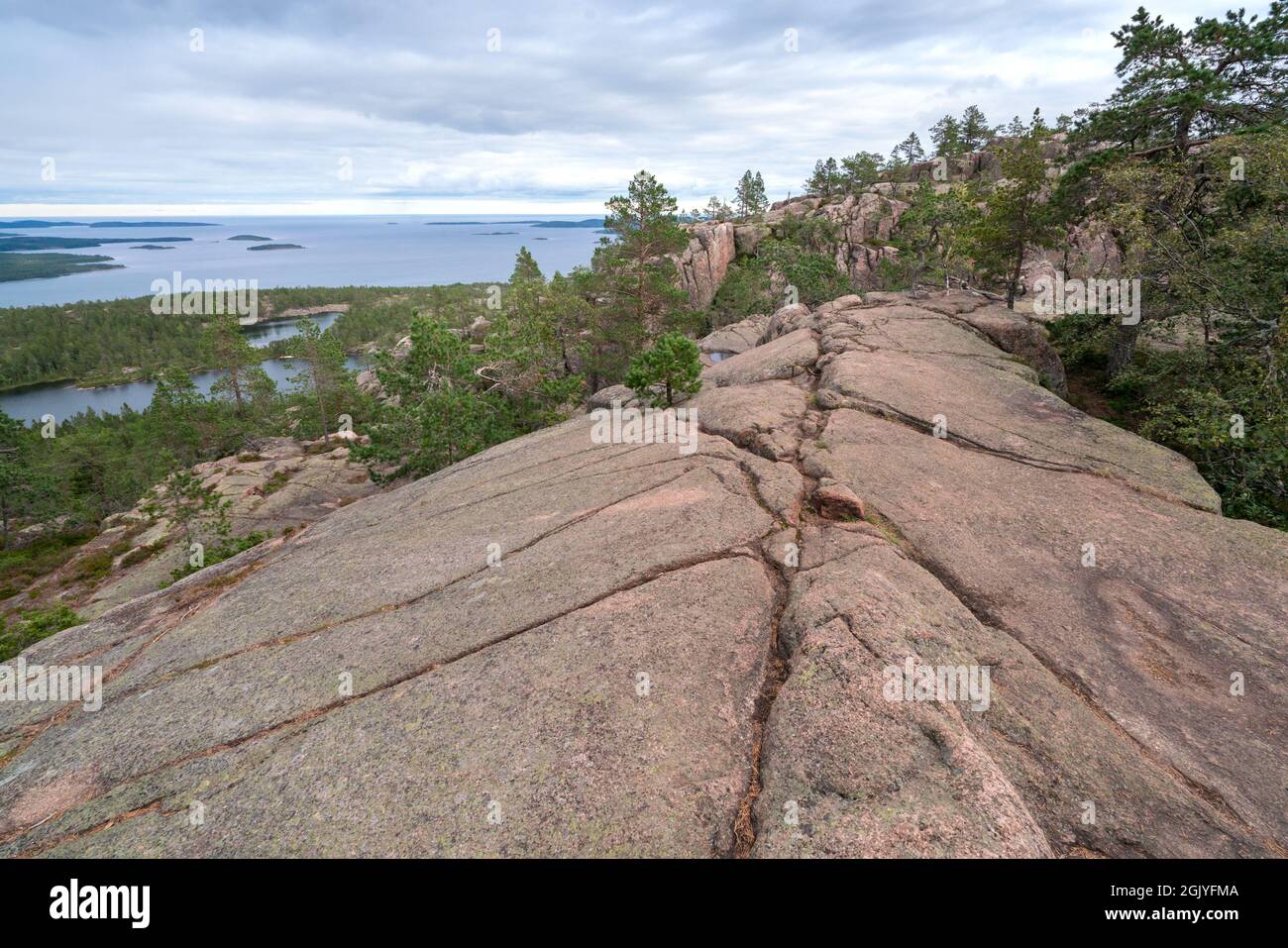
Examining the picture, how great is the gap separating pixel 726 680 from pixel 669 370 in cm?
1330

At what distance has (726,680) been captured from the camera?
6773 mm

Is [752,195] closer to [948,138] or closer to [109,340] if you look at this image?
[948,138]

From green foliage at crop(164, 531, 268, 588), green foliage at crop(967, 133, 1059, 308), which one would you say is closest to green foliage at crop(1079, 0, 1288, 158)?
green foliage at crop(967, 133, 1059, 308)

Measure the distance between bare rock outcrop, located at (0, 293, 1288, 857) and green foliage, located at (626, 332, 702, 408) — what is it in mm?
6623

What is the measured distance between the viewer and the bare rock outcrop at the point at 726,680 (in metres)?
5.30

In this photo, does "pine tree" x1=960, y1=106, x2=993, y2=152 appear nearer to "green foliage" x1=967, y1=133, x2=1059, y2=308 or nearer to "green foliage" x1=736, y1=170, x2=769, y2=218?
"green foliage" x1=736, y1=170, x2=769, y2=218

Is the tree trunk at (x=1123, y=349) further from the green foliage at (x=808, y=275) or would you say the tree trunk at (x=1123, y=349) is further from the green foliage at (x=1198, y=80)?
the green foliage at (x=808, y=275)

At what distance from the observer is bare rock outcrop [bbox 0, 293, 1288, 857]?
5305 millimetres

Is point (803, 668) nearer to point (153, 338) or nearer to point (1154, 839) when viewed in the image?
point (1154, 839)

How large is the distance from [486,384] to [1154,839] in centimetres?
3550

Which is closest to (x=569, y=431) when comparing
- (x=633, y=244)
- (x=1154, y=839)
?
(x=1154, y=839)

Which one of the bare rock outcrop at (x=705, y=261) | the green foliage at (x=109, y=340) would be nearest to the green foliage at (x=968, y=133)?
the bare rock outcrop at (x=705, y=261)

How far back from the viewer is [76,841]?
583 cm

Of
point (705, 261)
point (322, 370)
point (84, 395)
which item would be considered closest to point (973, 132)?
point (705, 261)
